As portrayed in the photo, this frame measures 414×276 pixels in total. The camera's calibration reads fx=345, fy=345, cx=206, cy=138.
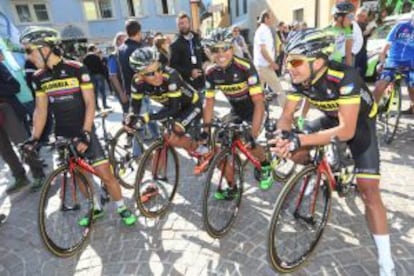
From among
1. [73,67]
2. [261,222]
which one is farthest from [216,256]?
[73,67]

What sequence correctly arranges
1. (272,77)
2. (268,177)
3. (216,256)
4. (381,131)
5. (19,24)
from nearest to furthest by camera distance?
(216,256) → (268,177) → (381,131) → (272,77) → (19,24)

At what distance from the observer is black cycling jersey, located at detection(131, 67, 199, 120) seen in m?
4.12

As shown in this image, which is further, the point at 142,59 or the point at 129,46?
the point at 129,46

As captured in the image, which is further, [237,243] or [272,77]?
[272,77]

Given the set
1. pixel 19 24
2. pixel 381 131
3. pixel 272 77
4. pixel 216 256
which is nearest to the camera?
pixel 216 256

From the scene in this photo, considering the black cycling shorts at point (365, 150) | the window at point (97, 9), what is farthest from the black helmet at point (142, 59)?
the window at point (97, 9)

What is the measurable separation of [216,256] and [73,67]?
2.43 metres

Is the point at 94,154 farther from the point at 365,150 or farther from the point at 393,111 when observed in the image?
the point at 393,111

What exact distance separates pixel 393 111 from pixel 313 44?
3.75m

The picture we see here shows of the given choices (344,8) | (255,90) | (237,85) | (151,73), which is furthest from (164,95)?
(344,8)

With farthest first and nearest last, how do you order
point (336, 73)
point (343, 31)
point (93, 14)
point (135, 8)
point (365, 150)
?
point (135, 8)
point (93, 14)
point (343, 31)
point (365, 150)
point (336, 73)

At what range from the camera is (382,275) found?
284 cm

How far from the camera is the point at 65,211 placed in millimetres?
3998

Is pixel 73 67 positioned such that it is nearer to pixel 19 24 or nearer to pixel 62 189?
pixel 62 189
